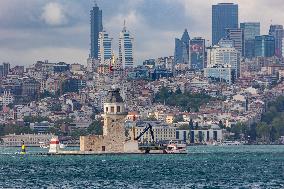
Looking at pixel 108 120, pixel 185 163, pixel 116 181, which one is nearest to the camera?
pixel 116 181

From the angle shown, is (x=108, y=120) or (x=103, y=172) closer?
(x=103, y=172)

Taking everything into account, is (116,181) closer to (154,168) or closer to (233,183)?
(233,183)

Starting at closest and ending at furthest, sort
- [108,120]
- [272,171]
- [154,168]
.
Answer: [272,171]
[154,168]
[108,120]

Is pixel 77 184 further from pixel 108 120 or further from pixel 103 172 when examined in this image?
pixel 108 120

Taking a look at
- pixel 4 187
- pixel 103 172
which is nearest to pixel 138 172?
pixel 103 172

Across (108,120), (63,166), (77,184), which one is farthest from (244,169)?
(108,120)

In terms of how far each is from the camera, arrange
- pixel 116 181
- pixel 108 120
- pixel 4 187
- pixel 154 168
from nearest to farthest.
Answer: pixel 4 187 < pixel 116 181 < pixel 154 168 < pixel 108 120
